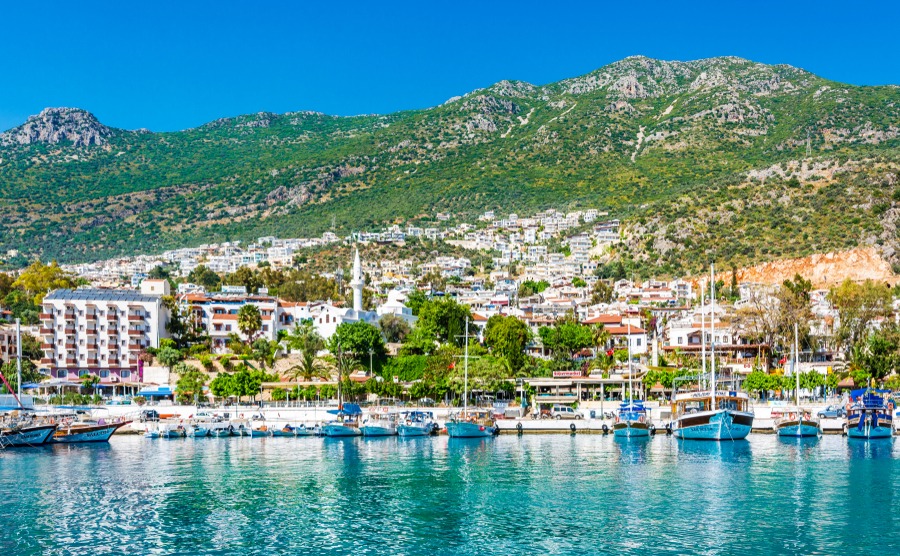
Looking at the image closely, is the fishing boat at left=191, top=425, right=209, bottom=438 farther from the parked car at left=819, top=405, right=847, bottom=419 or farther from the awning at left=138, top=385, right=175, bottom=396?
the parked car at left=819, top=405, right=847, bottom=419

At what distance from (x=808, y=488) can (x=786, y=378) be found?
4299cm

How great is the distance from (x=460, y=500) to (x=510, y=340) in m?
53.9

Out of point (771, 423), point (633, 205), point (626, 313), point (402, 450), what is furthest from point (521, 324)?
point (633, 205)

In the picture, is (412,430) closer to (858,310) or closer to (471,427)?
(471,427)

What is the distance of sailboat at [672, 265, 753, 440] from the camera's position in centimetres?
6631

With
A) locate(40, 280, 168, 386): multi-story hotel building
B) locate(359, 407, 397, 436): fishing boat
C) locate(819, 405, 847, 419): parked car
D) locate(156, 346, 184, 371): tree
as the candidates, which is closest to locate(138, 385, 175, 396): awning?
locate(156, 346, 184, 371): tree

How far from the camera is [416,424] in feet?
253

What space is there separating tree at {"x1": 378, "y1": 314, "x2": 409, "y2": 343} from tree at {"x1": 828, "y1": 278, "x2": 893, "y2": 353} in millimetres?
43626

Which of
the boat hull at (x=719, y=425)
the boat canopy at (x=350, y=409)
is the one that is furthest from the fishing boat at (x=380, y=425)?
the boat hull at (x=719, y=425)

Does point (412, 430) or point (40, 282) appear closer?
point (412, 430)

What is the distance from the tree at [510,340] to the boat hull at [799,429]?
2759 centimetres

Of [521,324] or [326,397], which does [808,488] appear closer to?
[326,397]

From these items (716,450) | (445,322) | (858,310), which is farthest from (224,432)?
(858,310)

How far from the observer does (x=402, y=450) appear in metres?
63.9
